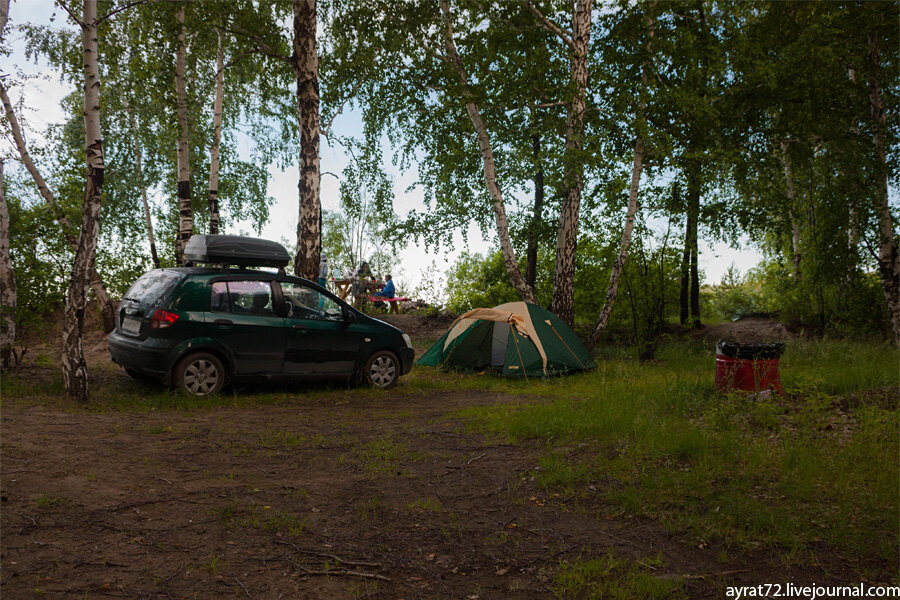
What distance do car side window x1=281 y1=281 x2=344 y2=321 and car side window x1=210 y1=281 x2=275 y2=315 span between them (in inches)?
10.8

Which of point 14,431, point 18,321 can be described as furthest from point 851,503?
point 18,321

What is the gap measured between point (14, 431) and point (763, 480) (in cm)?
701

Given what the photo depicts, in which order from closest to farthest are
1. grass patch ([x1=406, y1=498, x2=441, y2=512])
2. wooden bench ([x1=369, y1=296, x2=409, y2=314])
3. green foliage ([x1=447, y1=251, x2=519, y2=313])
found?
grass patch ([x1=406, y1=498, x2=441, y2=512]) < green foliage ([x1=447, y1=251, x2=519, y2=313]) < wooden bench ([x1=369, y1=296, x2=409, y2=314])

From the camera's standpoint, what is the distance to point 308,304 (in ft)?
30.5

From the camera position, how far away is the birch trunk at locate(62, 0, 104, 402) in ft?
25.0

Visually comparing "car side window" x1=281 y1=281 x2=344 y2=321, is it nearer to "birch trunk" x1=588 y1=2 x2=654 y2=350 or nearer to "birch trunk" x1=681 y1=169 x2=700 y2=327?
"birch trunk" x1=588 y1=2 x2=654 y2=350

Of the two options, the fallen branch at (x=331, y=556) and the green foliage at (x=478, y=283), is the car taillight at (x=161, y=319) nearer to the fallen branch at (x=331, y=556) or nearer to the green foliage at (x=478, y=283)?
the fallen branch at (x=331, y=556)

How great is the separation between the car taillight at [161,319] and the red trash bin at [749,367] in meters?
7.31

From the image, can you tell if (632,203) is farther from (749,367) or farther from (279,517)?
(279,517)

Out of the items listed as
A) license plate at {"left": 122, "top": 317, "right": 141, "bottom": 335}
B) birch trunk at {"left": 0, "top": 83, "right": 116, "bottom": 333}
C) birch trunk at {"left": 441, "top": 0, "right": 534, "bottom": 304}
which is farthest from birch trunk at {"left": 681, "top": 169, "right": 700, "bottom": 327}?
birch trunk at {"left": 0, "top": 83, "right": 116, "bottom": 333}

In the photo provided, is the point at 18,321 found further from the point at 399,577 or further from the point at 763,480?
the point at 763,480

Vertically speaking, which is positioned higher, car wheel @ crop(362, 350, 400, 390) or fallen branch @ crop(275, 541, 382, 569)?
car wheel @ crop(362, 350, 400, 390)

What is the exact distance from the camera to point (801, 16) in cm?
1444

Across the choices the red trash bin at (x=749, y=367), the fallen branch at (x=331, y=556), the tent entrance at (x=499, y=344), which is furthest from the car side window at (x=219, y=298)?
the red trash bin at (x=749, y=367)
